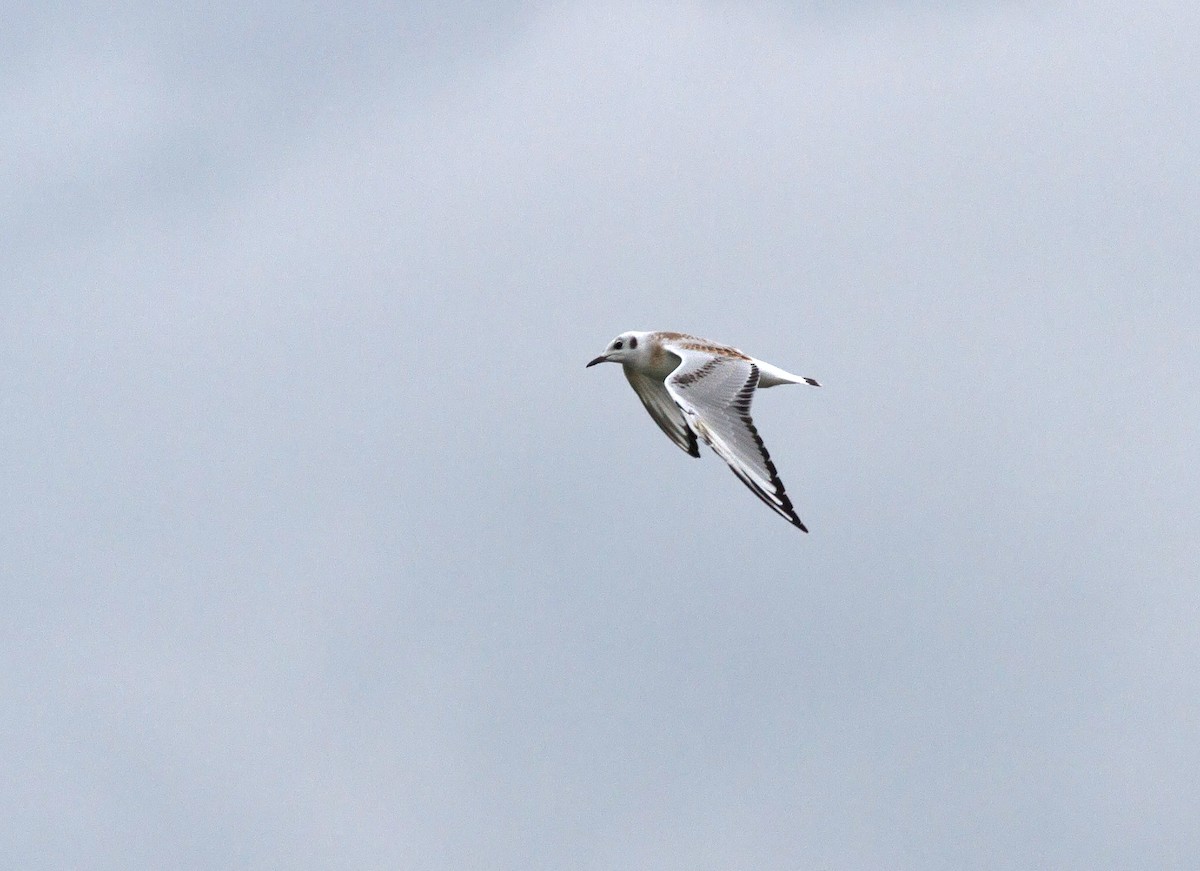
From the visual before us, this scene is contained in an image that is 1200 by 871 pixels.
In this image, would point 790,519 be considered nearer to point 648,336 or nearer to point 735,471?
point 735,471

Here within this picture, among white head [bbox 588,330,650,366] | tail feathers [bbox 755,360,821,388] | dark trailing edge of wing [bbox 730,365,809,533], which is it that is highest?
white head [bbox 588,330,650,366]

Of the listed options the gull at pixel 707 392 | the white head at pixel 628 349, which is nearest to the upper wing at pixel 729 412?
the gull at pixel 707 392

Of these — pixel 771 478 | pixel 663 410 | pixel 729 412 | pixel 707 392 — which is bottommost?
pixel 771 478

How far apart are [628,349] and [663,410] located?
0.97m

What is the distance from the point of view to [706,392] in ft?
73.7

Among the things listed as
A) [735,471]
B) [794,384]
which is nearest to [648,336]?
[794,384]

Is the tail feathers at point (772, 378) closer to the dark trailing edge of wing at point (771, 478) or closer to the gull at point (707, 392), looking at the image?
the gull at point (707, 392)

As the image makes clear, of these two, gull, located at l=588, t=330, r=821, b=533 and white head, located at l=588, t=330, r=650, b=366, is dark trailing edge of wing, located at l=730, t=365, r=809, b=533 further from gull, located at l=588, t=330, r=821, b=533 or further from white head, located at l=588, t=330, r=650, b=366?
white head, located at l=588, t=330, r=650, b=366

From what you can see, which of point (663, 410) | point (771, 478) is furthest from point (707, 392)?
point (663, 410)

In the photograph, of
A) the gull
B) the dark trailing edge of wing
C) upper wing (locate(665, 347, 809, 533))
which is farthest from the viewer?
the gull

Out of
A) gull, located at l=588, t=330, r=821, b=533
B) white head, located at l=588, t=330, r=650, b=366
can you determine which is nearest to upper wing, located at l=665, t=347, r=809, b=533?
gull, located at l=588, t=330, r=821, b=533

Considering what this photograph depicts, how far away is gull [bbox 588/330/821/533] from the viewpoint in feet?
68.2

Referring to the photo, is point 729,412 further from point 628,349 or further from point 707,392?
point 628,349

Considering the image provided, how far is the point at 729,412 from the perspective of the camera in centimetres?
2195
